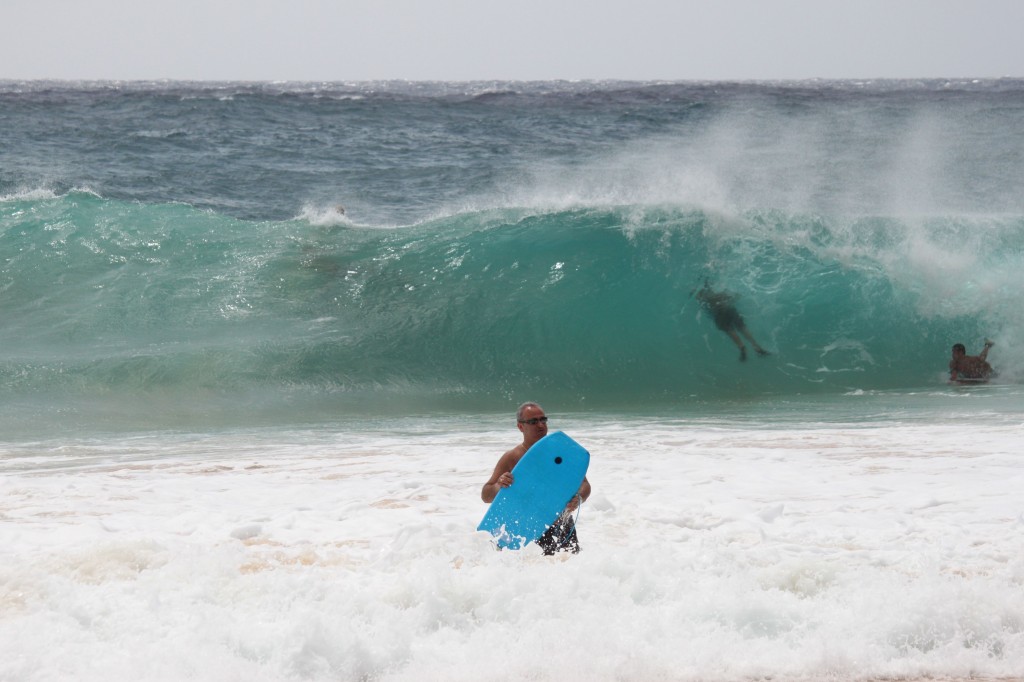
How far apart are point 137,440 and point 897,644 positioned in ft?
21.3

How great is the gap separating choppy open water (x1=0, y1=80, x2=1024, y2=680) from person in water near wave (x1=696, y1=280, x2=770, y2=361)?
0.18 meters

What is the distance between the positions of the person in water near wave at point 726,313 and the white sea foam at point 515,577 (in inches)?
227

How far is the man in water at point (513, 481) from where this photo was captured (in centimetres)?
484

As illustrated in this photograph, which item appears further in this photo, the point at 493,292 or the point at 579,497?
the point at 493,292

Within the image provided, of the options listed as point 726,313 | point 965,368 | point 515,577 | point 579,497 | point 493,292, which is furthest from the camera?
point 493,292

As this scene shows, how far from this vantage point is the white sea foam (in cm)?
396

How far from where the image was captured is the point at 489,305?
13.4 meters

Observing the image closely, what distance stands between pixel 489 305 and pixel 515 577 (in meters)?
9.02

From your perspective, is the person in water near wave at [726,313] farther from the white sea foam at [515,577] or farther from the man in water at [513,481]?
the man in water at [513,481]

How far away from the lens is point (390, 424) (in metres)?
9.47

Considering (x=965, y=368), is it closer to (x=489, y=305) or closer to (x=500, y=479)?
(x=489, y=305)

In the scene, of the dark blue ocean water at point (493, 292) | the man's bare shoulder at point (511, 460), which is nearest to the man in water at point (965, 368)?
the dark blue ocean water at point (493, 292)

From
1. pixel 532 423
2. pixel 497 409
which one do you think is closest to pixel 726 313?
pixel 497 409

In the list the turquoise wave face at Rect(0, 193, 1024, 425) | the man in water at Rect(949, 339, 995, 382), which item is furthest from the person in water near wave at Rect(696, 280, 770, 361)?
the man in water at Rect(949, 339, 995, 382)
